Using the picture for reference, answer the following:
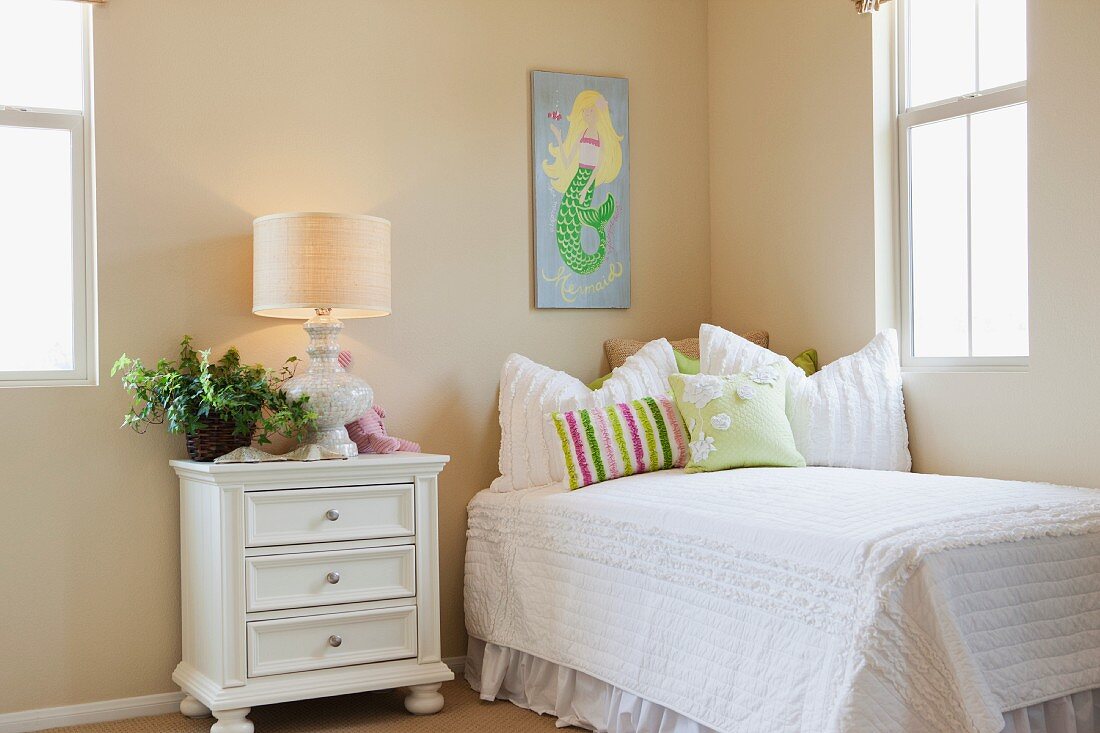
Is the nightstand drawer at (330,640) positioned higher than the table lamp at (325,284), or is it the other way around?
the table lamp at (325,284)

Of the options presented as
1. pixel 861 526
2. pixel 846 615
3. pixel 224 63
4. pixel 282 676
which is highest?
pixel 224 63

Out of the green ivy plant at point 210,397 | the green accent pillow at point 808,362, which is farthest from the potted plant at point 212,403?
the green accent pillow at point 808,362

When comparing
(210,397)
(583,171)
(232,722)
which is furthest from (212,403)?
(583,171)

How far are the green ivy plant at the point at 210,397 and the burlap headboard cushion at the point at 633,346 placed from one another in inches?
43.7

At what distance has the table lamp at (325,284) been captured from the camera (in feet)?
9.32

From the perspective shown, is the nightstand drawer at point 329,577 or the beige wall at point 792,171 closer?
the nightstand drawer at point 329,577

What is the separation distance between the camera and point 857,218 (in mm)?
3289

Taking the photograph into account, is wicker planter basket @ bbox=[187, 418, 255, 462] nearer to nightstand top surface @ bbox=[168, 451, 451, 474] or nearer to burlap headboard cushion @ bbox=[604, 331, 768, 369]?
nightstand top surface @ bbox=[168, 451, 451, 474]

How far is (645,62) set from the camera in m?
3.76

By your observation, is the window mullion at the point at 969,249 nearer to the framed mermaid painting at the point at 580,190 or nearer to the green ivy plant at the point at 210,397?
the framed mermaid painting at the point at 580,190

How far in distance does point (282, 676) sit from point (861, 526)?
154 centimetres

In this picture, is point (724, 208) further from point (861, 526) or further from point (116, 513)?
point (116, 513)

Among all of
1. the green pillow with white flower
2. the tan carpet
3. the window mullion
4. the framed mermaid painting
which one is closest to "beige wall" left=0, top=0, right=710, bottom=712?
the framed mermaid painting

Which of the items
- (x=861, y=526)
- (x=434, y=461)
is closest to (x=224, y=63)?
(x=434, y=461)
